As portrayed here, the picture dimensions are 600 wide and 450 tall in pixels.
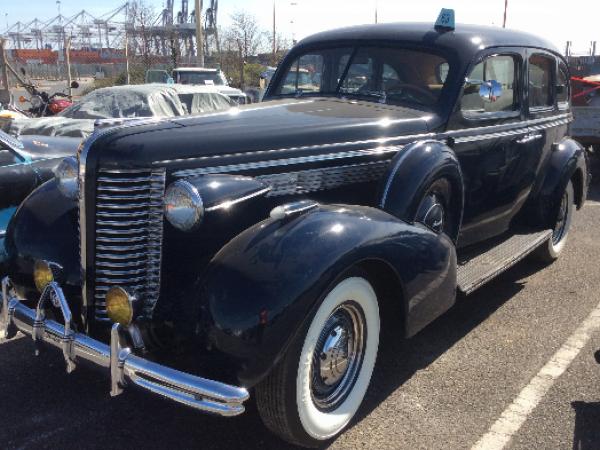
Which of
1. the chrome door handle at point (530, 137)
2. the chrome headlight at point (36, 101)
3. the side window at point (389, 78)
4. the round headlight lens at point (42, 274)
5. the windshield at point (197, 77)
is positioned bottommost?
the round headlight lens at point (42, 274)

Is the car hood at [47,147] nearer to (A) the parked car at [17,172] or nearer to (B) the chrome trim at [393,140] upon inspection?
(A) the parked car at [17,172]

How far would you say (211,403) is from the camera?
2.41m

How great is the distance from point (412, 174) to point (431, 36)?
1373 mm

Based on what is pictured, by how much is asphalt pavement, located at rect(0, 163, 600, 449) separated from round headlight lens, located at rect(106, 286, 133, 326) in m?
0.44

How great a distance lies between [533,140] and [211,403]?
3717 millimetres

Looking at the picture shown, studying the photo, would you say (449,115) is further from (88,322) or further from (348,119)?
(88,322)

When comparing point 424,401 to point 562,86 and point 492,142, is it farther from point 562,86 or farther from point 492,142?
point 562,86

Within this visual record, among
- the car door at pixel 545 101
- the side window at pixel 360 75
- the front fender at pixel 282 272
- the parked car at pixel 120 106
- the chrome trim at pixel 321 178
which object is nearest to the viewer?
the front fender at pixel 282 272

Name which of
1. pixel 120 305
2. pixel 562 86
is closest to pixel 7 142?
pixel 120 305

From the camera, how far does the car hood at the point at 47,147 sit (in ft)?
19.1

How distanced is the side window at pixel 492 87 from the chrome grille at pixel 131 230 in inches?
94.5

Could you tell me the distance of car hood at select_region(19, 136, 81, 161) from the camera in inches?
230

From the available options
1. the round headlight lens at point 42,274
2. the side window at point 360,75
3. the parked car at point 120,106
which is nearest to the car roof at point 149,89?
the parked car at point 120,106

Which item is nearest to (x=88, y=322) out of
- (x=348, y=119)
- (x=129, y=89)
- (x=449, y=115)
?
(x=348, y=119)
